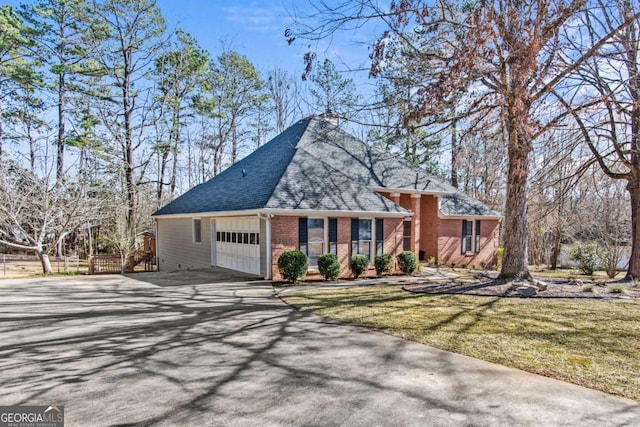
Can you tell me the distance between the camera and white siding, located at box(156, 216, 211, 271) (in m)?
17.9

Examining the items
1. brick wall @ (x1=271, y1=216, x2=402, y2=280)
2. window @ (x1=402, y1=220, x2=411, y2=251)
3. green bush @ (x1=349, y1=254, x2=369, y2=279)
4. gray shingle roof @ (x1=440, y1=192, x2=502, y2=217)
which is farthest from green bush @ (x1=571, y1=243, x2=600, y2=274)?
green bush @ (x1=349, y1=254, x2=369, y2=279)

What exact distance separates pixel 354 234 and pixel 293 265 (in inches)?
131

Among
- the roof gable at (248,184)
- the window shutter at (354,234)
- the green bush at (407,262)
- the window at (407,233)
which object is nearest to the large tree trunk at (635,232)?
the green bush at (407,262)

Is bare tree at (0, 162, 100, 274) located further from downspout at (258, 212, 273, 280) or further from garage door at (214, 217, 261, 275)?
downspout at (258, 212, 273, 280)

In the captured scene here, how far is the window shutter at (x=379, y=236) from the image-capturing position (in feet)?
50.4

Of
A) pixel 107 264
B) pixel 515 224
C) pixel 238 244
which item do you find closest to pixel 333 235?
pixel 238 244

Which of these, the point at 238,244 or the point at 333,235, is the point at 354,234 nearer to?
the point at 333,235

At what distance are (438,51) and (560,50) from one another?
3.10 meters

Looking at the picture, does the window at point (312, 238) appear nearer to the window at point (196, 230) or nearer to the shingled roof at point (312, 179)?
the shingled roof at point (312, 179)

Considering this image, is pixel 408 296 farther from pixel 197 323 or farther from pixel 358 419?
pixel 358 419

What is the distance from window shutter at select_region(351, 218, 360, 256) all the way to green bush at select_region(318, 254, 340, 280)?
1563mm

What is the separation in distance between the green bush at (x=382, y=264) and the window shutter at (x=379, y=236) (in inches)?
17.3

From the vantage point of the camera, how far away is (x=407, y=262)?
1529cm

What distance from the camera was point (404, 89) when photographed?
34.2 ft
